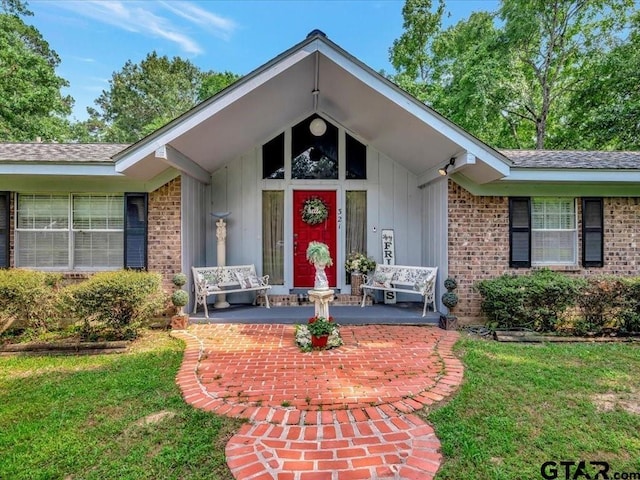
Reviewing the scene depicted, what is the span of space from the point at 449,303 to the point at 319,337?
247cm

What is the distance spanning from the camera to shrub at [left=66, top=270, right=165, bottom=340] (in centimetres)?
500

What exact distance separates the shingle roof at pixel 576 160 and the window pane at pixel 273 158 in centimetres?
456

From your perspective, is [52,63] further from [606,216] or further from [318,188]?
[606,216]

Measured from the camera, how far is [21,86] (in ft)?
49.0

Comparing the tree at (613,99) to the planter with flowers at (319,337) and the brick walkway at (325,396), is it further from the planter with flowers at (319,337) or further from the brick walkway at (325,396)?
the planter with flowers at (319,337)

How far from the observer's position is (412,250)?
25.1 feet

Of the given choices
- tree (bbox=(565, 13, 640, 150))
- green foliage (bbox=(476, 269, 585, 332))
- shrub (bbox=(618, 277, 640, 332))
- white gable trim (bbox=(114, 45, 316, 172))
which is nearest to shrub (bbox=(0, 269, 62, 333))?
white gable trim (bbox=(114, 45, 316, 172))

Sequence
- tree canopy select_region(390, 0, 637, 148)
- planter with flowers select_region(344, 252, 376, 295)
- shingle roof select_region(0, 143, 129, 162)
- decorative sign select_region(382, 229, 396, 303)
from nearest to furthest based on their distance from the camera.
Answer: shingle roof select_region(0, 143, 129, 162), planter with flowers select_region(344, 252, 376, 295), decorative sign select_region(382, 229, 396, 303), tree canopy select_region(390, 0, 637, 148)

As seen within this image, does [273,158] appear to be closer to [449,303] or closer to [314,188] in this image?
[314,188]

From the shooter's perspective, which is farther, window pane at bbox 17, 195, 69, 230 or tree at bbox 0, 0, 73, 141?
tree at bbox 0, 0, 73, 141

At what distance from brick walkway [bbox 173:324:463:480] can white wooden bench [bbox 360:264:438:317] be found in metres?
0.88

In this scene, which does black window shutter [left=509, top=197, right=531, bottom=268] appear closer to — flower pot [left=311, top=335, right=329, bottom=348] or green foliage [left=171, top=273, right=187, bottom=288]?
flower pot [left=311, top=335, right=329, bottom=348]

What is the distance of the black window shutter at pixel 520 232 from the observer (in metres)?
6.45

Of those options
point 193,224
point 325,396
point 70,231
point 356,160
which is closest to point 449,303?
point 325,396
